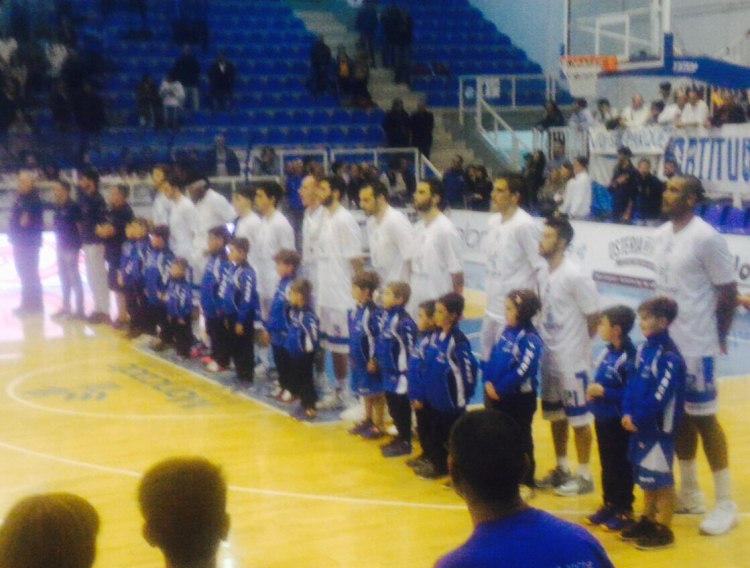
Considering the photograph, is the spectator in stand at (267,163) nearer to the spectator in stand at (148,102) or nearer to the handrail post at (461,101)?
the spectator in stand at (148,102)

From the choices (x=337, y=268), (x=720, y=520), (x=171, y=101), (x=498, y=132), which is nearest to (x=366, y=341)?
(x=337, y=268)

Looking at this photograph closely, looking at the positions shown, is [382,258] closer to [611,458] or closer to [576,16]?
[611,458]

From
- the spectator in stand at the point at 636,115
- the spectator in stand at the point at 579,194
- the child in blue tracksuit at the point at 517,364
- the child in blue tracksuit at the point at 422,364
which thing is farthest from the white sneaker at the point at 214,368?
the spectator in stand at the point at 636,115

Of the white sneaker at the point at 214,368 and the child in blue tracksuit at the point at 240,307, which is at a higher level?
the child in blue tracksuit at the point at 240,307

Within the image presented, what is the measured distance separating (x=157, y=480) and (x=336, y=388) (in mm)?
6647

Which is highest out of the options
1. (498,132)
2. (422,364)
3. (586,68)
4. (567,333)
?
(586,68)

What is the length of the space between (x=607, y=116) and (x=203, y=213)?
1197cm

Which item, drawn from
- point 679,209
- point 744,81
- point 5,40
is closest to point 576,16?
point 744,81

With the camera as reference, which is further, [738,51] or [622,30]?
[738,51]

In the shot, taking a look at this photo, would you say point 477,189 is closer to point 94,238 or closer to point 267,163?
point 267,163

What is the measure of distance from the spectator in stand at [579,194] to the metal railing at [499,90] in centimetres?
579

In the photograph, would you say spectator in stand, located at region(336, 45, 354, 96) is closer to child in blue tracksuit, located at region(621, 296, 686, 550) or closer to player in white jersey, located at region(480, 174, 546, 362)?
player in white jersey, located at region(480, 174, 546, 362)

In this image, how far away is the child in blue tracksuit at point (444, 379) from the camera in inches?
268

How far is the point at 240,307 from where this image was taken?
9.53 meters
